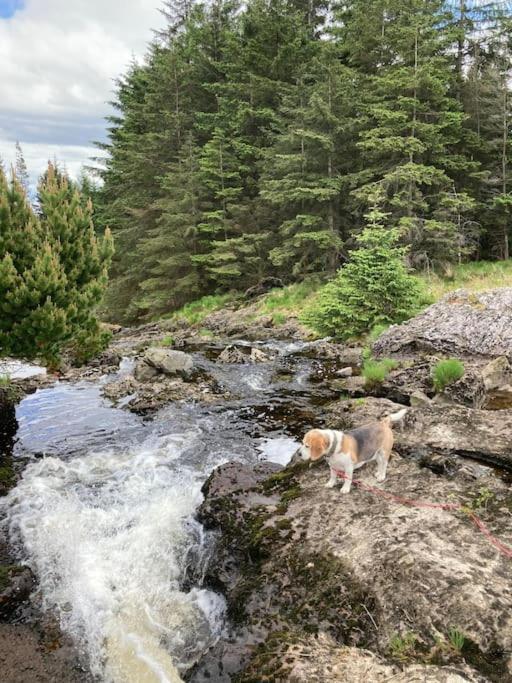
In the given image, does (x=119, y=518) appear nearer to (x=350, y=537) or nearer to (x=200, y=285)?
(x=350, y=537)

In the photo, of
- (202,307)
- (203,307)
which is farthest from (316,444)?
(202,307)

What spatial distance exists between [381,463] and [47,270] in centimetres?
580

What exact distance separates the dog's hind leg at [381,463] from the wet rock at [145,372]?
904 centimetres

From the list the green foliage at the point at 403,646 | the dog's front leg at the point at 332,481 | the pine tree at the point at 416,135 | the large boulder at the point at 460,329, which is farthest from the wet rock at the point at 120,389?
the pine tree at the point at 416,135

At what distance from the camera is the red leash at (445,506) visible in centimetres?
418

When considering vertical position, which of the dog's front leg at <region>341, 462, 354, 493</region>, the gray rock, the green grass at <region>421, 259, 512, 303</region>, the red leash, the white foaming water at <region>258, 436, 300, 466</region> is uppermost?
the green grass at <region>421, 259, 512, 303</region>

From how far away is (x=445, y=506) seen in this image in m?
4.85

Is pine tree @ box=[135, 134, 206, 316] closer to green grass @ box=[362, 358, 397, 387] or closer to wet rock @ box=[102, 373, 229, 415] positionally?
wet rock @ box=[102, 373, 229, 415]

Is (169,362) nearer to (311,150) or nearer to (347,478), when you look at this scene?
(347,478)

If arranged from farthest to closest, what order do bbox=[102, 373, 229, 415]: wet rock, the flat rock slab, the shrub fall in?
1. the shrub
2. bbox=[102, 373, 229, 415]: wet rock
3. the flat rock slab

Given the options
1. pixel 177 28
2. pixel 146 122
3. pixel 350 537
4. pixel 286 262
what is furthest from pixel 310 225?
pixel 177 28

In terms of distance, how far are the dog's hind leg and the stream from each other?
7.85 ft

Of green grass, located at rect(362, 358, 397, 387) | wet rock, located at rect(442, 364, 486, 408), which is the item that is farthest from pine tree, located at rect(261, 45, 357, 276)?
wet rock, located at rect(442, 364, 486, 408)

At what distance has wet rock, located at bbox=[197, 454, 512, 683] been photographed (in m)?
3.36
